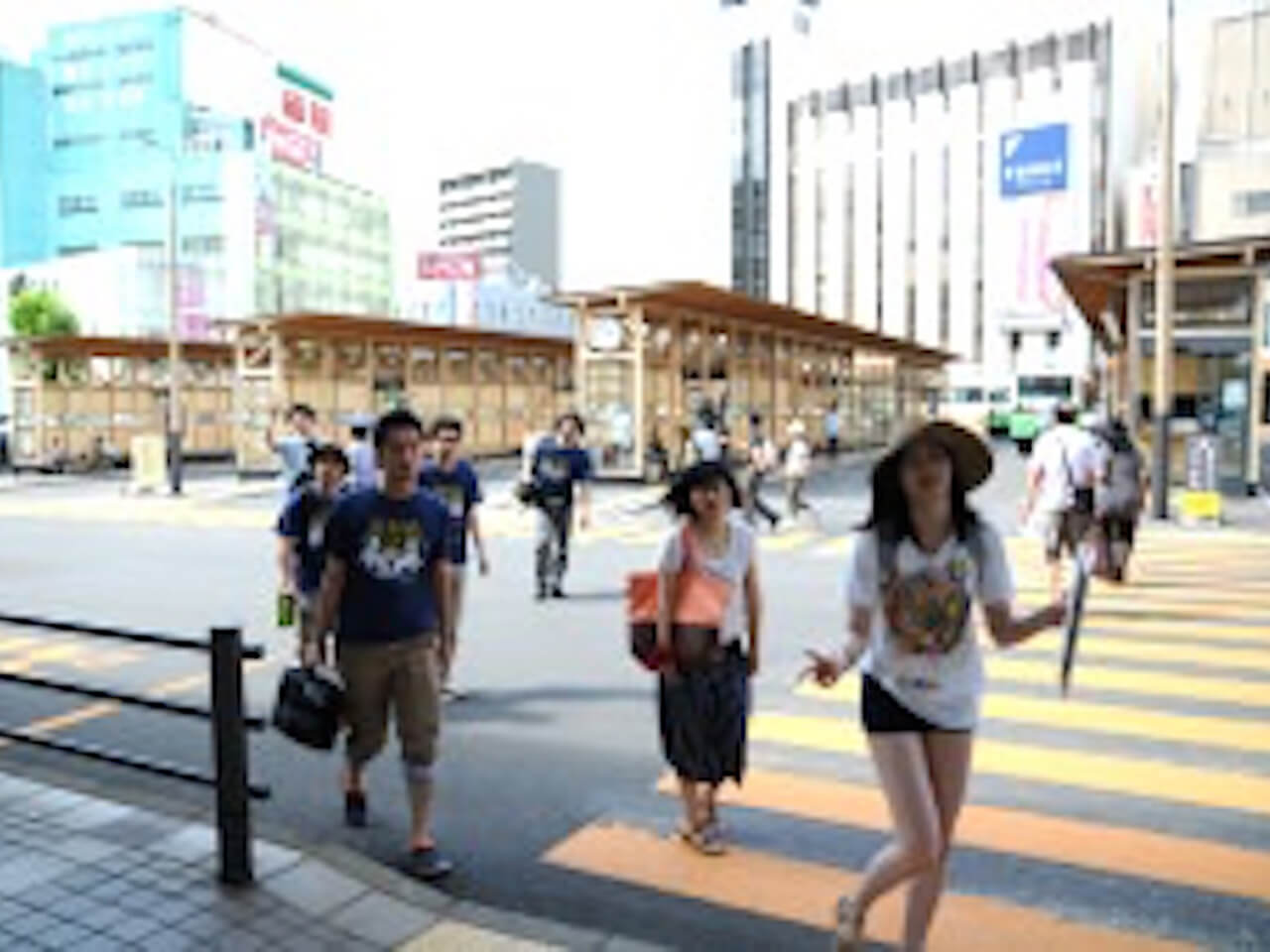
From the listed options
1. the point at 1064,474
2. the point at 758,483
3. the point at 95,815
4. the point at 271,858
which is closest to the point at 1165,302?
the point at 758,483

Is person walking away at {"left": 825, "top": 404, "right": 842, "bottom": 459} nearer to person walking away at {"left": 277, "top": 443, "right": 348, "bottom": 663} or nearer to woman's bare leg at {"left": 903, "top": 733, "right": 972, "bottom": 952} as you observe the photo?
person walking away at {"left": 277, "top": 443, "right": 348, "bottom": 663}

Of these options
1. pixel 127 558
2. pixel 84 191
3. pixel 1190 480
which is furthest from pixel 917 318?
pixel 127 558

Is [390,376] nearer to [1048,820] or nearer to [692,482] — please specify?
[692,482]

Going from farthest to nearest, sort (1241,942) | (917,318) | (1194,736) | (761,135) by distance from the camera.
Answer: (761,135) → (917,318) → (1194,736) → (1241,942)

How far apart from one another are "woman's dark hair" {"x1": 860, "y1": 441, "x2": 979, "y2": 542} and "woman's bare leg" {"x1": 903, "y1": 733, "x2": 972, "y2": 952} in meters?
0.57

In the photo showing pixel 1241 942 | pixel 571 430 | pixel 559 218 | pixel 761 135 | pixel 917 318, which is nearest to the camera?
pixel 1241 942

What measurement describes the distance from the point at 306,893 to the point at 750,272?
91574 millimetres

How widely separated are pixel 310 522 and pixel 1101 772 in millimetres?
3989

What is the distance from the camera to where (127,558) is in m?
13.9

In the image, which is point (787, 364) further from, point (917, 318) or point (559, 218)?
point (559, 218)

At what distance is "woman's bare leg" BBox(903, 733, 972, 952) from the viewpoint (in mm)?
3277

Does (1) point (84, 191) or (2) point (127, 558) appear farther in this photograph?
(1) point (84, 191)

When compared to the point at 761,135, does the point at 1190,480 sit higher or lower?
lower

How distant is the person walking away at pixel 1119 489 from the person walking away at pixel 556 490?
14.0ft
